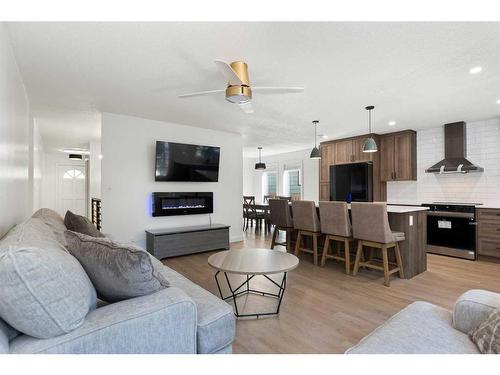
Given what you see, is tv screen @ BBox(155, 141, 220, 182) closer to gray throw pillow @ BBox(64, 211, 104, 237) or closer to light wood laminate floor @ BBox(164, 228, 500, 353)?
light wood laminate floor @ BBox(164, 228, 500, 353)

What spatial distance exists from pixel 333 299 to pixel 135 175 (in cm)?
354

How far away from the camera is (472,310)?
122cm

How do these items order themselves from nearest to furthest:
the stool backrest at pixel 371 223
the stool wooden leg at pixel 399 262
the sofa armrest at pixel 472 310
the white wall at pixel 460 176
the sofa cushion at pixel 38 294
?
the sofa cushion at pixel 38 294, the sofa armrest at pixel 472 310, the stool backrest at pixel 371 223, the stool wooden leg at pixel 399 262, the white wall at pixel 460 176

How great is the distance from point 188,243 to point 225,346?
3261 millimetres

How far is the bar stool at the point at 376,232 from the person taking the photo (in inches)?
124

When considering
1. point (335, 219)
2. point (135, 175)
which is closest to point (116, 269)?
point (335, 219)

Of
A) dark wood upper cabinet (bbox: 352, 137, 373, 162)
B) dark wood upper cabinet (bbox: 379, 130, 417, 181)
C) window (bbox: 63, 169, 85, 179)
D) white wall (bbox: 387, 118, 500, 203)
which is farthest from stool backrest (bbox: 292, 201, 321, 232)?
window (bbox: 63, 169, 85, 179)

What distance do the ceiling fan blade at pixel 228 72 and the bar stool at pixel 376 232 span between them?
82.8 inches

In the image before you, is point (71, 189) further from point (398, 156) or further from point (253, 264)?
point (398, 156)

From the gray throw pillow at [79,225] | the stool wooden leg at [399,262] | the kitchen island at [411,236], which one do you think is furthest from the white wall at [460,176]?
the gray throw pillow at [79,225]

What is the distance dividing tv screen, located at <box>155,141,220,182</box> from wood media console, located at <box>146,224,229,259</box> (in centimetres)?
94

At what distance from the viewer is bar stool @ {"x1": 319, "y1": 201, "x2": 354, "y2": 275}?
140 inches

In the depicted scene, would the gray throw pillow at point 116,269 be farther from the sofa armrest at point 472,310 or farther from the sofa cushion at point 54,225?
the sofa armrest at point 472,310

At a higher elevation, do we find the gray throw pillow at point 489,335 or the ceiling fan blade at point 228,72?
the ceiling fan blade at point 228,72
